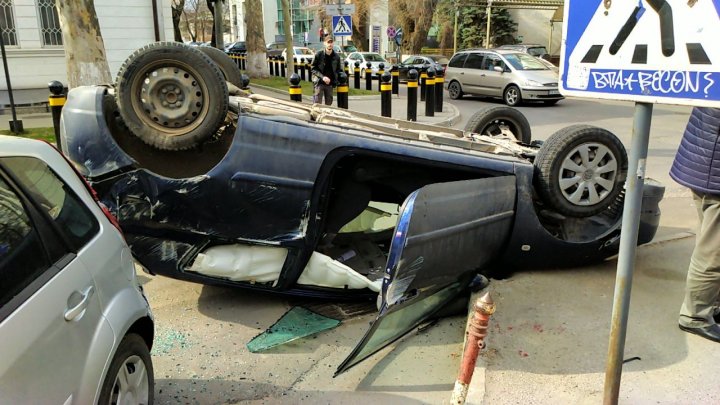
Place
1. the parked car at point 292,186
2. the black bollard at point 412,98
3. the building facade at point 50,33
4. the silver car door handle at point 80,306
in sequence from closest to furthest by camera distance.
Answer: the silver car door handle at point 80,306 < the parked car at point 292,186 < the black bollard at point 412,98 < the building facade at point 50,33

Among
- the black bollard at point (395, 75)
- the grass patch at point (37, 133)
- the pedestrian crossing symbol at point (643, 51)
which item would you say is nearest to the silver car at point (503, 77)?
the black bollard at point (395, 75)

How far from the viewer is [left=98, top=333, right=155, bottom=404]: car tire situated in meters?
2.30

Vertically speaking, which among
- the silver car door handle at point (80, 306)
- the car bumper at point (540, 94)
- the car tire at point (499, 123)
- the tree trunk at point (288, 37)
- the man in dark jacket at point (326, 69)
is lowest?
the car bumper at point (540, 94)

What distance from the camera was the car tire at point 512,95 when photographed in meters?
17.0

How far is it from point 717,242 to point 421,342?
1838 mm

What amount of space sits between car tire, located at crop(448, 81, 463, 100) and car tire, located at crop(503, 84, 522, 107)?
2.09 m

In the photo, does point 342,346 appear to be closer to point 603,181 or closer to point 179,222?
point 179,222

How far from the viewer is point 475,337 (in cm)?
255

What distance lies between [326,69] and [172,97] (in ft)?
27.6

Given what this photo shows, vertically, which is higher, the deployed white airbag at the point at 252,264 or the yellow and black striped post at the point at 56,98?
the yellow and black striped post at the point at 56,98

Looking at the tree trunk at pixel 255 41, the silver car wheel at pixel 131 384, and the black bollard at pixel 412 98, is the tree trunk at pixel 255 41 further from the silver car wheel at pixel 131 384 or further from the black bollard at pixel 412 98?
the silver car wheel at pixel 131 384

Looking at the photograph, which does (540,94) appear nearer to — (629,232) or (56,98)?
(56,98)

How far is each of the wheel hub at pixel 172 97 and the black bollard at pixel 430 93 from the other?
1022 cm

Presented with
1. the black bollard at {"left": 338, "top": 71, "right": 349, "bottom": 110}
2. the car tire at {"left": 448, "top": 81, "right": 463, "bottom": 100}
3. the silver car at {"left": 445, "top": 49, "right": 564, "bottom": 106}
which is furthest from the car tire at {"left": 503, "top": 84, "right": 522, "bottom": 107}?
the black bollard at {"left": 338, "top": 71, "right": 349, "bottom": 110}
